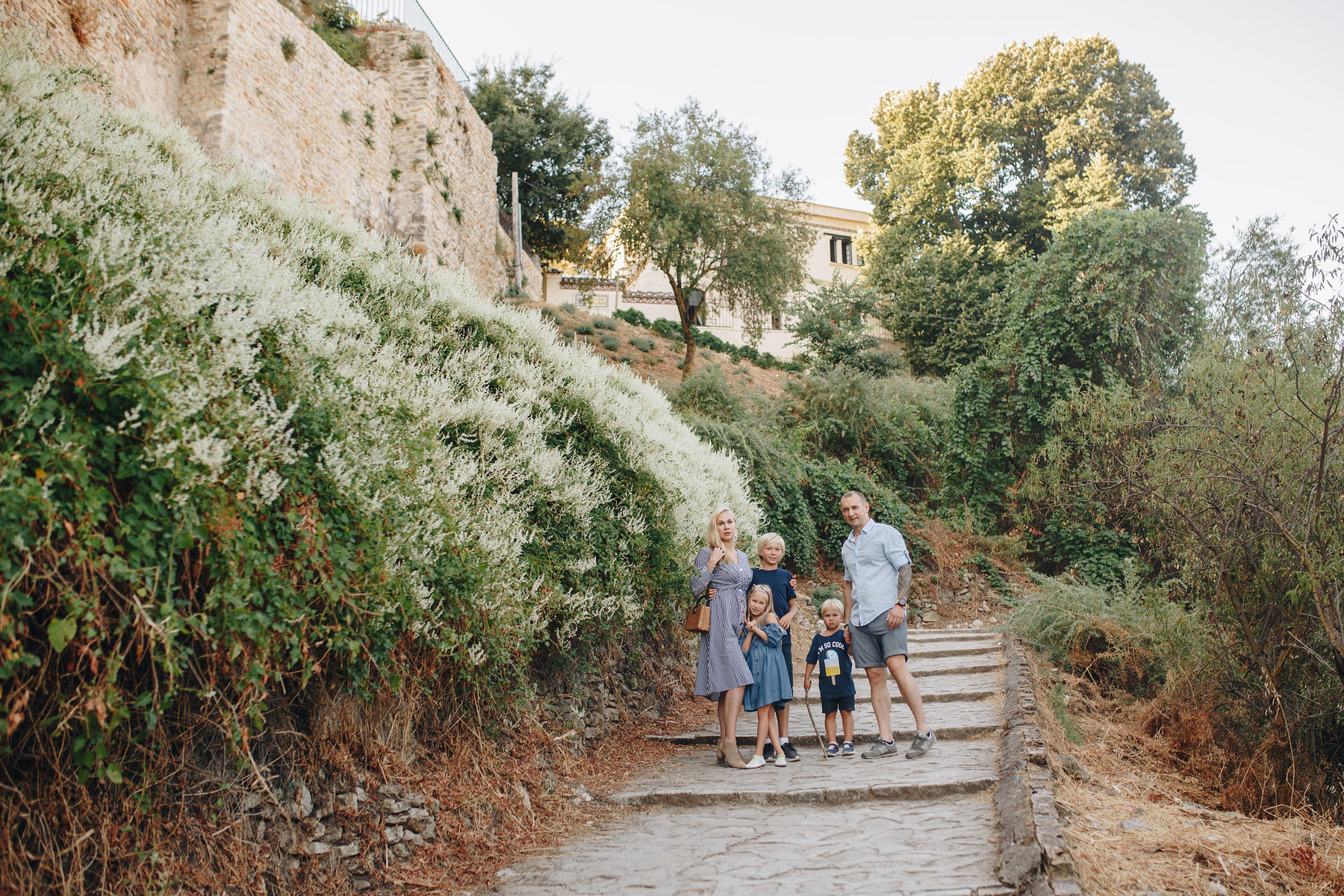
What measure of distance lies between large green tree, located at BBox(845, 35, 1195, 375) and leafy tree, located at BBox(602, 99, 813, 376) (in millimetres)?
8833

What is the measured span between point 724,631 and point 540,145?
97.7 feet

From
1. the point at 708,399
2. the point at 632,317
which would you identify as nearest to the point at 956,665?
the point at 708,399

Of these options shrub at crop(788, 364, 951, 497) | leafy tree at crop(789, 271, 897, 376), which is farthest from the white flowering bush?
leafy tree at crop(789, 271, 897, 376)

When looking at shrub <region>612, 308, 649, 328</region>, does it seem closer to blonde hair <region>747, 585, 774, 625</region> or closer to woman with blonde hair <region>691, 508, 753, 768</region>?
woman with blonde hair <region>691, 508, 753, 768</region>

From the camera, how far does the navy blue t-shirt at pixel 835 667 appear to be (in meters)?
6.12

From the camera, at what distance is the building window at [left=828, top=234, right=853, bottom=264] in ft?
137

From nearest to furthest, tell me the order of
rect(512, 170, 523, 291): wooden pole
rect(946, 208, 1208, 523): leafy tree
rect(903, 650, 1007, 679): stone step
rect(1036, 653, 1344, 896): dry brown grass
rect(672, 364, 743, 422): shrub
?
rect(1036, 653, 1344, 896): dry brown grass
rect(903, 650, 1007, 679): stone step
rect(946, 208, 1208, 523): leafy tree
rect(672, 364, 743, 422): shrub
rect(512, 170, 523, 291): wooden pole

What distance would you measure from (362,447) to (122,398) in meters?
1.20

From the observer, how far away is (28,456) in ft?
8.26

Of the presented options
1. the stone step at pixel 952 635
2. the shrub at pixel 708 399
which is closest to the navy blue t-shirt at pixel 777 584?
the stone step at pixel 952 635

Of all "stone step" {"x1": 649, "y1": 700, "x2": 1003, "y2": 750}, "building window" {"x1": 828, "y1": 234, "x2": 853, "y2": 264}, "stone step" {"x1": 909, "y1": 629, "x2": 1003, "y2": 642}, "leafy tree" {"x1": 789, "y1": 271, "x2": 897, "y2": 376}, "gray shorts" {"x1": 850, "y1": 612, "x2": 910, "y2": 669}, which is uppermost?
"building window" {"x1": 828, "y1": 234, "x2": 853, "y2": 264}

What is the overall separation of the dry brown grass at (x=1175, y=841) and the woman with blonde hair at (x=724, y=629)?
7.12ft

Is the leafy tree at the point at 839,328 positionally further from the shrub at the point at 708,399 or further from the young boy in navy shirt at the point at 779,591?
the young boy in navy shirt at the point at 779,591

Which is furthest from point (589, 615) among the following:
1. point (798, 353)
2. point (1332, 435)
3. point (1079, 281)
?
point (798, 353)
